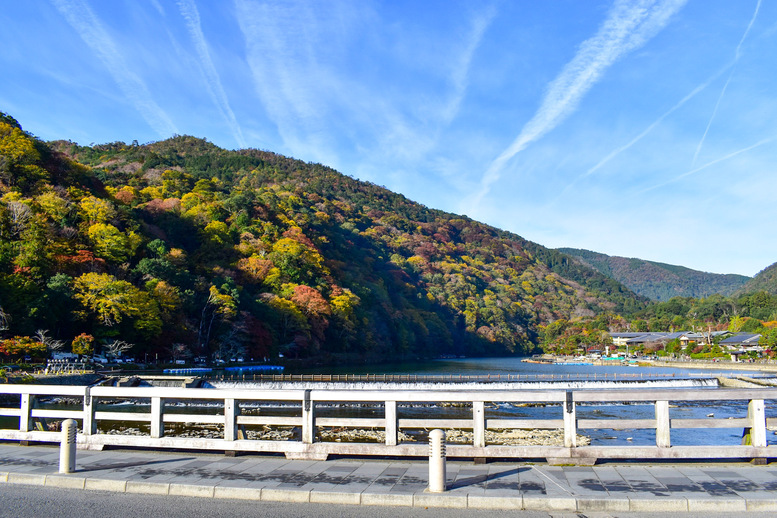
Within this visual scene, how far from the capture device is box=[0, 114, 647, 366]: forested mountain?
4272 centimetres

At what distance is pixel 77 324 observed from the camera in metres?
43.4

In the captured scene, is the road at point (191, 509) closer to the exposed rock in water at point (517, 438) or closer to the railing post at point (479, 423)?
the railing post at point (479, 423)

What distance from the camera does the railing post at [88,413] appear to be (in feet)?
32.7

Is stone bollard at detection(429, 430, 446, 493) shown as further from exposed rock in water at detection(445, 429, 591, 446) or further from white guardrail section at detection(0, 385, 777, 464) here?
exposed rock in water at detection(445, 429, 591, 446)

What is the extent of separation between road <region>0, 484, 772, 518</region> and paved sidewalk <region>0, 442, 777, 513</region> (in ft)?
0.44

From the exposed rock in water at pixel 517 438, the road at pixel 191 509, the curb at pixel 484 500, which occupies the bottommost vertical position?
the exposed rock in water at pixel 517 438

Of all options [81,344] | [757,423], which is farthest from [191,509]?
[81,344]

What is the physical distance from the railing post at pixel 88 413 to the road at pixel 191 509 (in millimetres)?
2606

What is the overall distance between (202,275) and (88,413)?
55.7 metres

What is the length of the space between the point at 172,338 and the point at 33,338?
45.9ft

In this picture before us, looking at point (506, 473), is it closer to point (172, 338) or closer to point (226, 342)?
point (172, 338)

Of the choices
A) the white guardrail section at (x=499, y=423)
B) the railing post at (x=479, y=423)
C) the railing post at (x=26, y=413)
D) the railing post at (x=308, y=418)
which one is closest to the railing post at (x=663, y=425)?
the white guardrail section at (x=499, y=423)

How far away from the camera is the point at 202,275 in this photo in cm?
6297

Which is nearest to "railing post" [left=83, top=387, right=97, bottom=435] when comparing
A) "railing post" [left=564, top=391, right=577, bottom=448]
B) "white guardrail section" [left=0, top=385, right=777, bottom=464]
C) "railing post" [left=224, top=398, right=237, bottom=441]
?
"white guardrail section" [left=0, top=385, right=777, bottom=464]
